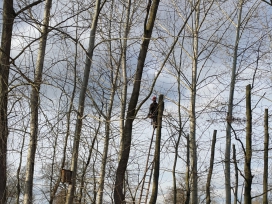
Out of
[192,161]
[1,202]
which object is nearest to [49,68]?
[1,202]

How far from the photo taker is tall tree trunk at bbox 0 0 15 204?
476 cm

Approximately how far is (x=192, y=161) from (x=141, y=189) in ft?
17.2

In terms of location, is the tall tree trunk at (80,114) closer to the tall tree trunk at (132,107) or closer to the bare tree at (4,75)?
the tall tree trunk at (132,107)

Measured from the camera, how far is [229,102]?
11.6 metres

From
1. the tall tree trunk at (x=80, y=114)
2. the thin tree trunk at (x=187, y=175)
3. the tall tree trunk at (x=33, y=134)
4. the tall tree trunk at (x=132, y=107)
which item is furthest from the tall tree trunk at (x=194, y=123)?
the tall tree trunk at (x=80, y=114)

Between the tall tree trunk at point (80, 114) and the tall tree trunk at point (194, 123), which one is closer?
the tall tree trunk at point (80, 114)

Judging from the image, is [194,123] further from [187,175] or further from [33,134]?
[33,134]

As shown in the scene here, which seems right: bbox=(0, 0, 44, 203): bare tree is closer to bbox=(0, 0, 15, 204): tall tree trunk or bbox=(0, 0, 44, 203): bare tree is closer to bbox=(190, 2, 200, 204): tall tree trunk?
bbox=(0, 0, 15, 204): tall tree trunk

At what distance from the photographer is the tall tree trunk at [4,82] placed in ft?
15.6

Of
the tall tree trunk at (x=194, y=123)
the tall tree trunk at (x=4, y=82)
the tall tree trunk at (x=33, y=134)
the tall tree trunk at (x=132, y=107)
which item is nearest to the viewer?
the tall tree trunk at (x=4, y=82)

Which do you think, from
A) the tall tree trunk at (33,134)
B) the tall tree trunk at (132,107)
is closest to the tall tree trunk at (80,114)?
the tall tree trunk at (132,107)

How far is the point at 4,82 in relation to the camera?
188 inches

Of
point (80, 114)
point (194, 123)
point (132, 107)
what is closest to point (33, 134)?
point (80, 114)

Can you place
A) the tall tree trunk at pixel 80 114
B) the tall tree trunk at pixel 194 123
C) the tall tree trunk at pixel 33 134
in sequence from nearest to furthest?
the tall tree trunk at pixel 80 114 → the tall tree trunk at pixel 33 134 → the tall tree trunk at pixel 194 123
